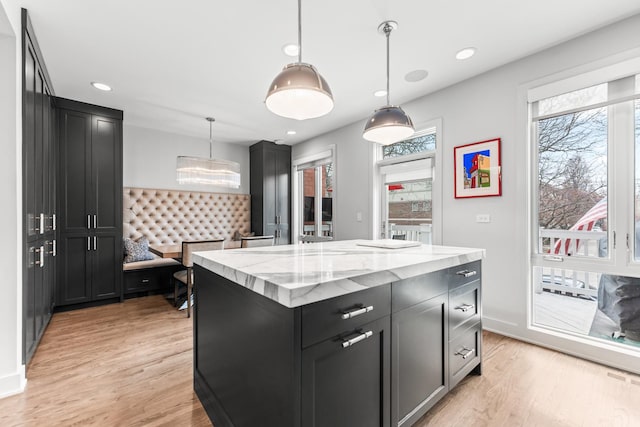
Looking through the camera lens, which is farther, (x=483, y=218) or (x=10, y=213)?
(x=483, y=218)

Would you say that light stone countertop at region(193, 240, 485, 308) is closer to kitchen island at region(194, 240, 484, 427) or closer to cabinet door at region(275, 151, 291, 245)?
kitchen island at region(194, 240, 484, 427)

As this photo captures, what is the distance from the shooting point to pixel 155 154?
15.4 ft

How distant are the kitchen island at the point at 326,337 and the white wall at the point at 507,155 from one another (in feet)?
4.00

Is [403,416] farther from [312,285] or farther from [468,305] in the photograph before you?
[312,285]

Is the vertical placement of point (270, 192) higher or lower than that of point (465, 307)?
higher

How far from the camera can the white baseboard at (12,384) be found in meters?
1.83

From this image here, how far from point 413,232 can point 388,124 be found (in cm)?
212

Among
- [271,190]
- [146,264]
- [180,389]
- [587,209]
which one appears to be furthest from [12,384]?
[587,209]

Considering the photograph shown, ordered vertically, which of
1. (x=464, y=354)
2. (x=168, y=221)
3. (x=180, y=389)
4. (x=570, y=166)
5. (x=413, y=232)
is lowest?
(x=180, y=389)

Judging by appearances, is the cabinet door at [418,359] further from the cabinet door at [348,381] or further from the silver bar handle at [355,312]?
the silver bar handle at [355,312]

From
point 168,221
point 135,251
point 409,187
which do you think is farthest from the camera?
point 168,221

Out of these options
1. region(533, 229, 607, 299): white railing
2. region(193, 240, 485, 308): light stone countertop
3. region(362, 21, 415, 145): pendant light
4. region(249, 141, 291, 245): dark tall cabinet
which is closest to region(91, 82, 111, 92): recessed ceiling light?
region(249, 141, 291, 245): dark tall cabinet

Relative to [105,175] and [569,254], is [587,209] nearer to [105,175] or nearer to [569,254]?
[569,254]

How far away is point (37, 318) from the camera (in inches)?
96.7
